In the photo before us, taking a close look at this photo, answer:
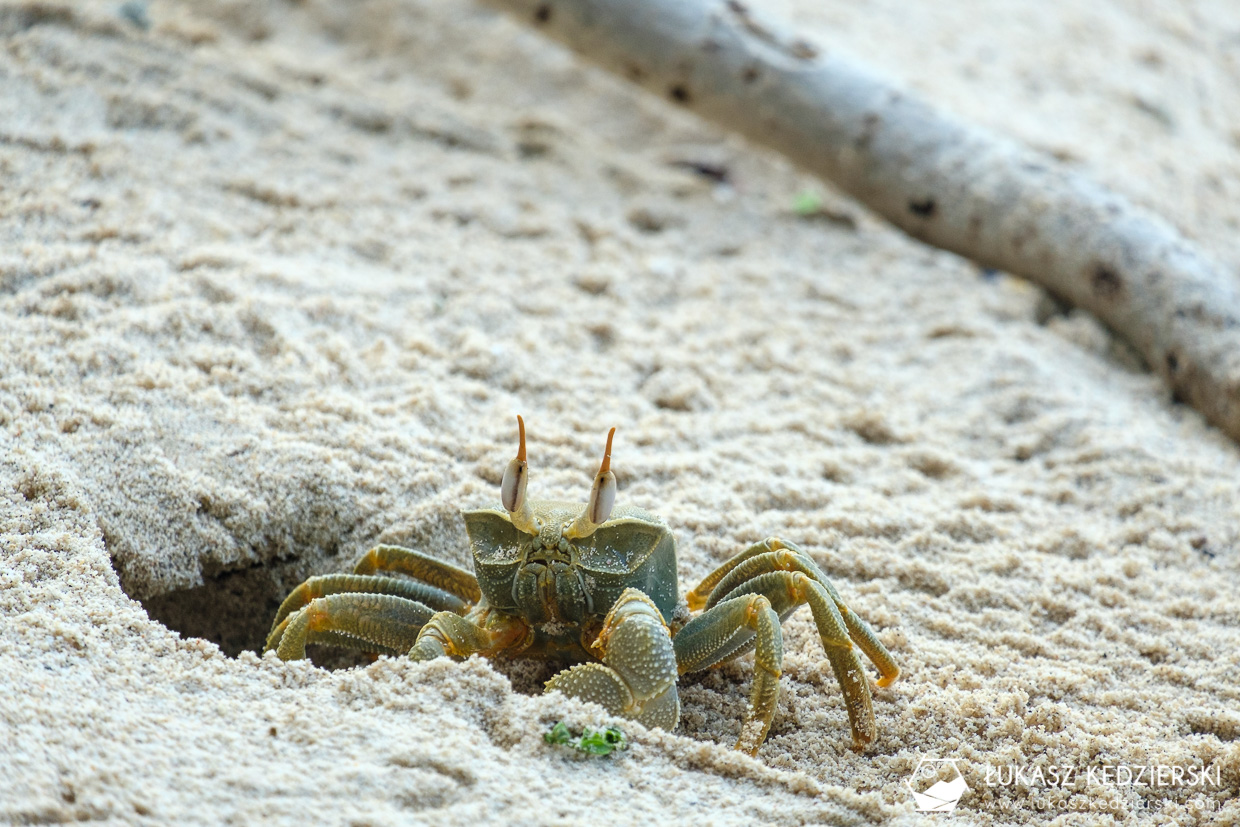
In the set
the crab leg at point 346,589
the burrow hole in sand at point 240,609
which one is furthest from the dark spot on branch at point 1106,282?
the burrow hole in sand at point 240,609

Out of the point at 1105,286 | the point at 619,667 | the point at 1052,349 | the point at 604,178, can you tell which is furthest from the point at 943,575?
the point at 604,178

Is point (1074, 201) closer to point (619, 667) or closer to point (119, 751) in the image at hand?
point (619, 667)

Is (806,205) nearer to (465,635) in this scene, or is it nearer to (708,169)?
(708,169)

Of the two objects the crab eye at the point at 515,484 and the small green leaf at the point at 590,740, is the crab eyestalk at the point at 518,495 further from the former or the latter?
the small green leaf at the point at 590,740

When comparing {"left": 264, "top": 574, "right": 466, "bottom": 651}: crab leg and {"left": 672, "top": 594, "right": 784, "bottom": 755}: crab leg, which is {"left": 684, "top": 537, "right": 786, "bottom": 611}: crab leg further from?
{"left": 264, "top": 574, "right": 466, "bottom": 651}: crab leg

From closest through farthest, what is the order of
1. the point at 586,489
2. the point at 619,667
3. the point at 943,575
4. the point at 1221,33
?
the point at 619,667, the point at 943,575, the point at 586,489, the point at 1221,33

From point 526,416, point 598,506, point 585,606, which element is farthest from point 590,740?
point 526,416
